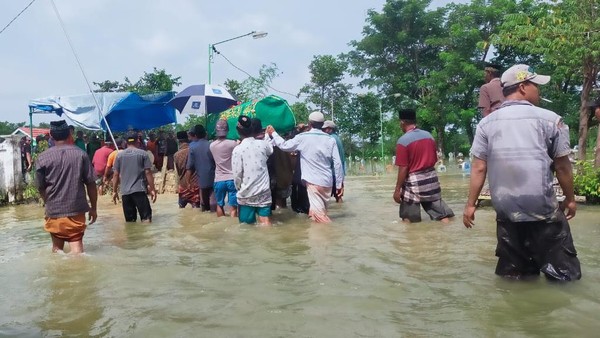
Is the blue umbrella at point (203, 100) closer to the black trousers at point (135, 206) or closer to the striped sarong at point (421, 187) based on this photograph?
the black trousers at point (135, 206)

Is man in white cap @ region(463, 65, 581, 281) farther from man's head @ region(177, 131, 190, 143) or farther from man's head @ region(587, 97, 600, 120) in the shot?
man's head @ region(177, 131, 190, 143)

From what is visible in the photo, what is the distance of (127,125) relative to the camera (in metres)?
14.3

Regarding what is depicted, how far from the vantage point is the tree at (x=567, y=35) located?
518 inches

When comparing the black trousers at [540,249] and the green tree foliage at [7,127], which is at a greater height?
the green tree foliage at [7,127]

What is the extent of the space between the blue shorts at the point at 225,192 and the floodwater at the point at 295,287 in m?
0.99

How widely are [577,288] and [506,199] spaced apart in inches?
30.9

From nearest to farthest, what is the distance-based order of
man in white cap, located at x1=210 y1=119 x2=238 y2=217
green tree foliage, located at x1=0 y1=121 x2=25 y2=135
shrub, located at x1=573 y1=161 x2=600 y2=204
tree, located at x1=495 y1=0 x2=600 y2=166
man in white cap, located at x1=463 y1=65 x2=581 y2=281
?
man in white cap, located at x1=463 y1=65 x2=581 y2=281 → man in white cap, located at x1=210 y1=119 x2=238 y2=217 → shrub, located at x1=573 y1=161 x2=600 y2=204 → tree, located at x1=495 y1=0 x2=600 y2=166 → green tree foliage, located at x1=0 y1=121 x2=25 y2=135

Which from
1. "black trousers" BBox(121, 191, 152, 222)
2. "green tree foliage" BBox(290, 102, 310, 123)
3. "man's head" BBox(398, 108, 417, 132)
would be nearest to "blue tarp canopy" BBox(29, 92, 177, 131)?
"black trousers" BBox(121, 191, 152, 222)

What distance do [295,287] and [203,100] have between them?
25.3ft

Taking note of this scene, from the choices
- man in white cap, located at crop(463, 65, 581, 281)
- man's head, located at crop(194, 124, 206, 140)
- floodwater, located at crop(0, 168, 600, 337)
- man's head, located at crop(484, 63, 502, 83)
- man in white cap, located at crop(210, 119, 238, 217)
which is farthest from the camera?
man's head, located at crop(194, 124, 206, 140)

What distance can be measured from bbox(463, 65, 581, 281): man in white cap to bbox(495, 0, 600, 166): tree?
10.3 meters

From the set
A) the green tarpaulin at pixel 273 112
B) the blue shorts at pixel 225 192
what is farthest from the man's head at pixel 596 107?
the blue shorts at pixel 225 192

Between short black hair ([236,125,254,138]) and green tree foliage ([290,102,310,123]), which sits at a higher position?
green tree foliage ([290,102,310,123])

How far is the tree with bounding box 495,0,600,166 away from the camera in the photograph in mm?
13148
